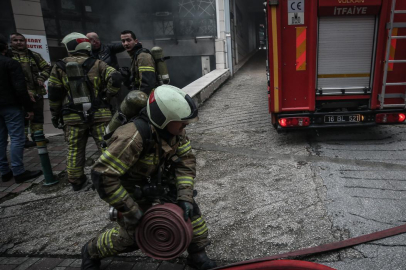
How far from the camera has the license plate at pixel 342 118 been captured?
514 centimetres

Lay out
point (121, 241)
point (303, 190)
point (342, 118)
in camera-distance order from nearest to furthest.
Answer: point (121, 241)
point (303, 190)
point (342, 118)

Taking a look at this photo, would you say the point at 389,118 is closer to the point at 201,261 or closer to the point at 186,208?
the point at 201,261

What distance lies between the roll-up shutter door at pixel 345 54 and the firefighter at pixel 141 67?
8.60 ft

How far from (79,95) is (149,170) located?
7.16ft

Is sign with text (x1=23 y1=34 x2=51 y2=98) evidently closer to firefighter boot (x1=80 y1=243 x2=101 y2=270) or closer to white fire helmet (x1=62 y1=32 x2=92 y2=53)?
white fire helmet (x1=62 y1=32 x2=92 y2=53)

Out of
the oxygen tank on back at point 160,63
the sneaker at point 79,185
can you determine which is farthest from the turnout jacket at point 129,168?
the oxygen tank on back at point 160,63

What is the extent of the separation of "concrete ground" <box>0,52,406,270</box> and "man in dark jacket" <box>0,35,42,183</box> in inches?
17.3

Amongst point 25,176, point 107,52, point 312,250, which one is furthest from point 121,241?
point 107,52

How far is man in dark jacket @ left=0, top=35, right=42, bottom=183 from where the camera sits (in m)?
4.40

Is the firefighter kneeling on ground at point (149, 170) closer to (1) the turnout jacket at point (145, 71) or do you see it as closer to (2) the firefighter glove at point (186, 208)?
(2) the firefighter glove at point (186, 208)

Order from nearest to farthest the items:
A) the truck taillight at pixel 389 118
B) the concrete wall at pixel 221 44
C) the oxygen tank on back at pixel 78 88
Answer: the oxygen tank on back at pixel 78 88 → the truck taillight at pixel 389 118 → the concrete wall at pixel 221 44

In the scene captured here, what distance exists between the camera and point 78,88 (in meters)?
4.01

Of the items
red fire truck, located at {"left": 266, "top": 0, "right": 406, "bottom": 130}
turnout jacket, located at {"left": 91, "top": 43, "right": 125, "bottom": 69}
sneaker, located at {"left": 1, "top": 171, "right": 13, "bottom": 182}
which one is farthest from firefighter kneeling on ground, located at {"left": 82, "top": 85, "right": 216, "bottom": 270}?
turnout jacket, located at {"left": 91, "top": 43, "right": 125, "bottom": 69}

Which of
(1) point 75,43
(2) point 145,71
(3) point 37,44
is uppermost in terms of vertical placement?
(3) point 37,44
